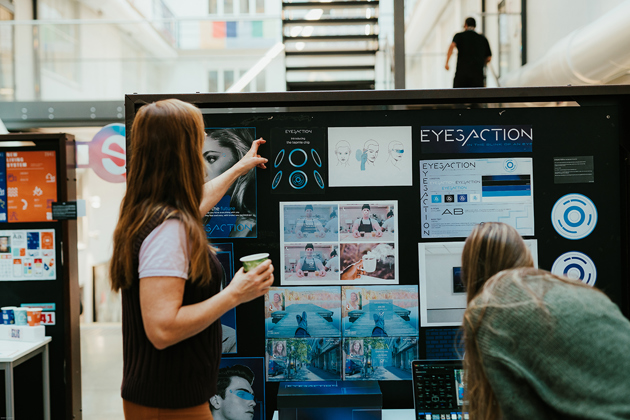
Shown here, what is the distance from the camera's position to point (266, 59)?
7.31m

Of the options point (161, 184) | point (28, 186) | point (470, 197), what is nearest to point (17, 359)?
point (28, 186)

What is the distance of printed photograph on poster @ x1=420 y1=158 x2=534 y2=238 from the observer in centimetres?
208

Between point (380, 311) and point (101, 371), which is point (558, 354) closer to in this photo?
point (380, 311)

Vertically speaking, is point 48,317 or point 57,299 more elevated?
point 57,299

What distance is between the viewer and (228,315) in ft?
6.86

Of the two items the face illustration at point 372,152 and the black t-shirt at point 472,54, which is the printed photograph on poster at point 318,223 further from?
the black t-shirt at point 472,54

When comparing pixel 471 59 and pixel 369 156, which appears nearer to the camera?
pixel 369 156

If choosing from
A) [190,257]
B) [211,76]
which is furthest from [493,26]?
[190,257]

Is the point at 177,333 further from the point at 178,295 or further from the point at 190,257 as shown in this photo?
the point at 190,257

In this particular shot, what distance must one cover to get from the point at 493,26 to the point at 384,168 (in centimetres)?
646

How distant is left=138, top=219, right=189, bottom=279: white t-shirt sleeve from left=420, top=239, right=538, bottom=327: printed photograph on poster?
1135mm

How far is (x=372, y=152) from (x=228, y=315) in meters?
0.94

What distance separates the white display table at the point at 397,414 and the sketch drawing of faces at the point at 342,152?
1.07 metres

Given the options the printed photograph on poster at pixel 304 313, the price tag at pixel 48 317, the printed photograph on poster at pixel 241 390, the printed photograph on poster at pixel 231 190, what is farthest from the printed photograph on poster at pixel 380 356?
the price tag at pixel 48 317
